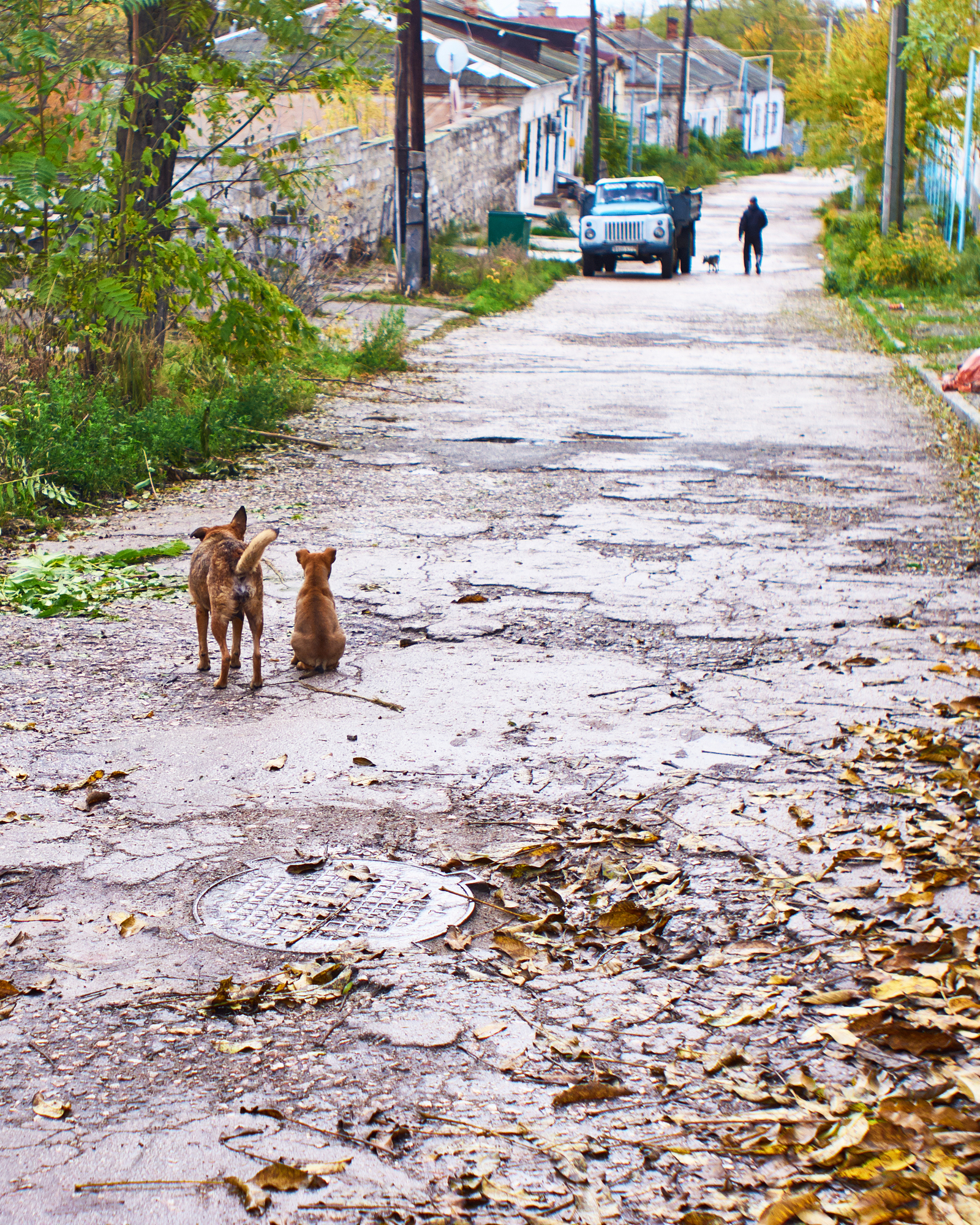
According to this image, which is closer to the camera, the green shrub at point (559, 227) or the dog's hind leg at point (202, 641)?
the dog's hind leg at point (202, 641)

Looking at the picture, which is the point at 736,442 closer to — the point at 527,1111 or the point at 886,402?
the point at 886,402

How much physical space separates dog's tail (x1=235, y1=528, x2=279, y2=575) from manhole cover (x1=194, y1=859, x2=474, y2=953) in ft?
5.09

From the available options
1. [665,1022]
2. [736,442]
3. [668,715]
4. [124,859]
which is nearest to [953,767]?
[668,715]

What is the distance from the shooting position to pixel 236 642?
18.1 feet

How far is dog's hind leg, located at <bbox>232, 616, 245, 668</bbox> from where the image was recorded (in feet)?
17.7

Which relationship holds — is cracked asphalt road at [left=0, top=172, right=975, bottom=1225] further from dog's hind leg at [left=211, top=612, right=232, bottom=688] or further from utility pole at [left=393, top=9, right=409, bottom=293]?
utility pole at [left=393, top=9, right=409, bottom=293]

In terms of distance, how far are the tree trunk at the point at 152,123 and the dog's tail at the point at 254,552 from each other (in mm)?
5474

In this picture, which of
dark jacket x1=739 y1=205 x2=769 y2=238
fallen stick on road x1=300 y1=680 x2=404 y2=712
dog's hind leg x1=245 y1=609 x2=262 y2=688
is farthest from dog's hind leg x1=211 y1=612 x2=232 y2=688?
dark jacket x1=739 y1=205 x2=769 y2=238

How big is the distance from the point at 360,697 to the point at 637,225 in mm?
25111

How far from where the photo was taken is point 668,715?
17.1 feet

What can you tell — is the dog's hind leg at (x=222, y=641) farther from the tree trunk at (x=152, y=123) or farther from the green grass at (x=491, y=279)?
the green grass at (x=491, y=279)

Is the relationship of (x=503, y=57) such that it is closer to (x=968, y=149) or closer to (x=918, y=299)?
(x=968, y=149)

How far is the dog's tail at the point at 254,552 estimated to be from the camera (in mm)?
5023

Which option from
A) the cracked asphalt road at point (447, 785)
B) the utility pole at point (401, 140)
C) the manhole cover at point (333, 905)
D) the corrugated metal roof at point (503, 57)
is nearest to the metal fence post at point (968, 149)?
the utility pole at point (401, 140)
